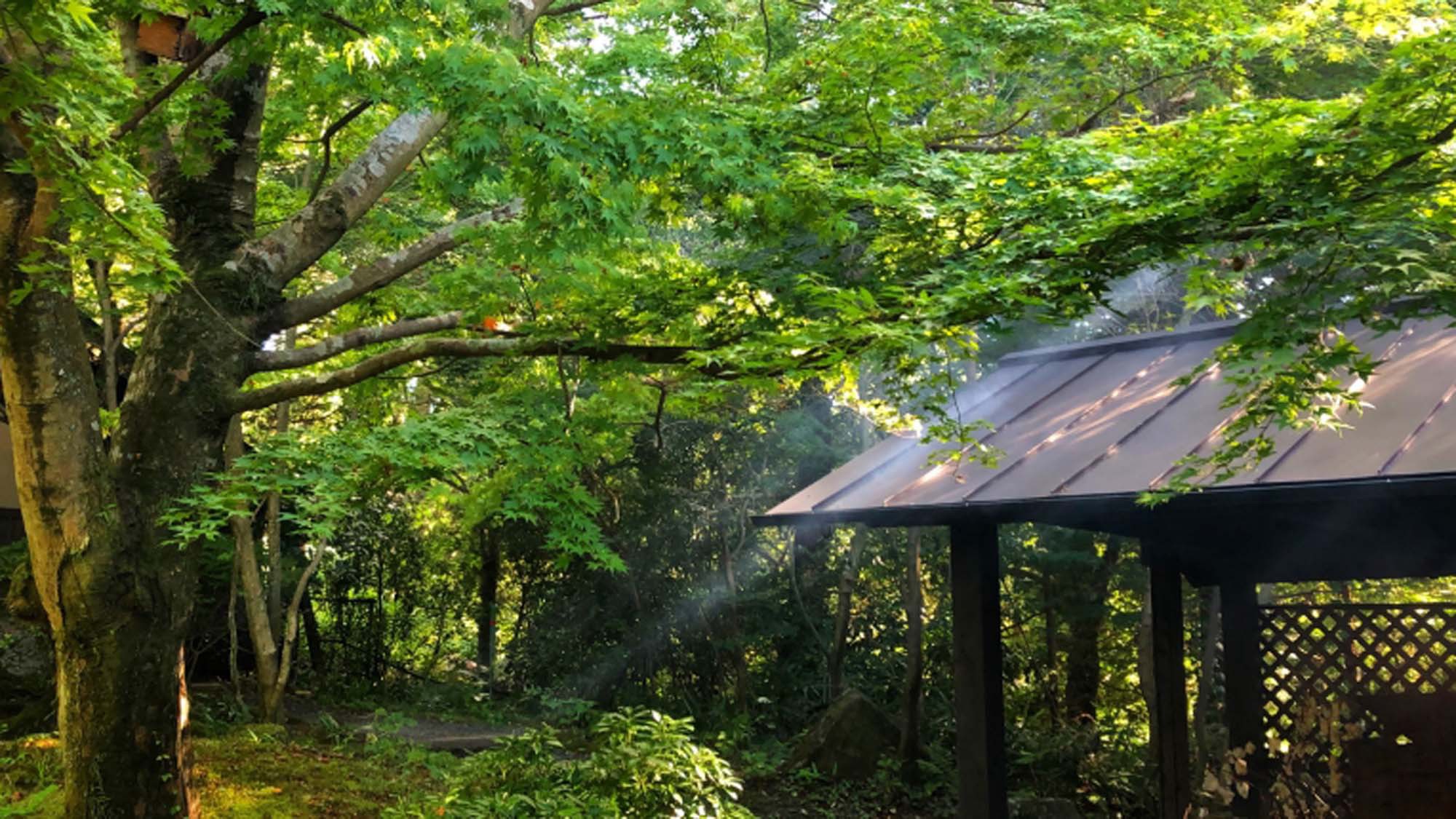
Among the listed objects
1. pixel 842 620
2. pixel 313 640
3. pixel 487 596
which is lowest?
pixel 313 640

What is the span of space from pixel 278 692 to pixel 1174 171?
828 cm

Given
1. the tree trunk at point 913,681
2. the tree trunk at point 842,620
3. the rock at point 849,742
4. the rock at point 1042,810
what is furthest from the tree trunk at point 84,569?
the tree trunk at point 842,620

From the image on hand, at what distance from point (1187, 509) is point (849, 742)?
599 centimetres

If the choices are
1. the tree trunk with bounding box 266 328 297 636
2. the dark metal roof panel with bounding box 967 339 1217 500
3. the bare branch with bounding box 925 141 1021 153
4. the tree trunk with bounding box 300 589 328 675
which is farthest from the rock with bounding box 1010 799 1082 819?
the tree trunk with bounding box 300 589 328 675

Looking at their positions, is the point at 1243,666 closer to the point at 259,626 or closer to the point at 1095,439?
the point at 1095,439

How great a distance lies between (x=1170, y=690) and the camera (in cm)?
525

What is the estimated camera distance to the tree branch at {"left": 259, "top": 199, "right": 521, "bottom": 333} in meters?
4.87

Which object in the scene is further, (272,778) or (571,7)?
(272,778)

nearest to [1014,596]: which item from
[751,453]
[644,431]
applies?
[751,453]

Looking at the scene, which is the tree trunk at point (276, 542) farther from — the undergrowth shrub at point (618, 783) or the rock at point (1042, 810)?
the rock at point (1042, 810)

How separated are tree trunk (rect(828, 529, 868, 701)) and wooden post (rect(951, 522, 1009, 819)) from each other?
554 centimetres

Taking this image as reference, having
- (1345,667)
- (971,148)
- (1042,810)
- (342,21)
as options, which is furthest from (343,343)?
(1042,810)

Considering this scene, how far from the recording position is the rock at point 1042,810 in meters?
7.47

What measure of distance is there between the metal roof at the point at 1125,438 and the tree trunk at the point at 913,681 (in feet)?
14.4
